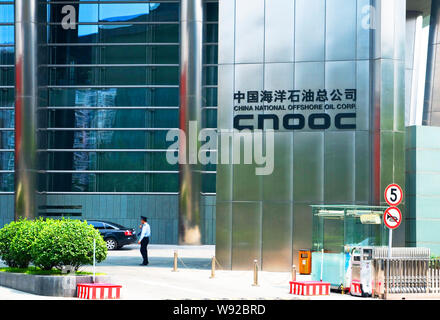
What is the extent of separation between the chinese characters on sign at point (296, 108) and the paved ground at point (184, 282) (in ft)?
16.4

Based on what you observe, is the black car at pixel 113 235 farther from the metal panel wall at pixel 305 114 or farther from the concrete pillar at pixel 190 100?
the metal panel wall at pixel 305 114

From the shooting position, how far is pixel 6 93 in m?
43.2

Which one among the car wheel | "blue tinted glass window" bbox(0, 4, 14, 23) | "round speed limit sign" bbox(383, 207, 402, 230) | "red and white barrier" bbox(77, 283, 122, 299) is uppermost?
"blue tinted glass window" bbox(0, 4, 14, 23)

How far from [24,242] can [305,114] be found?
34.1 ft

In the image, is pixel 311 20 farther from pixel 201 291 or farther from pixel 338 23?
pixel 201 291

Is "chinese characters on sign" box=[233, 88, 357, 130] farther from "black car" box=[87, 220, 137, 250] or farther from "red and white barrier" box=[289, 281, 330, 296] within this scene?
"black car" box=[87, 220, 137, 250]

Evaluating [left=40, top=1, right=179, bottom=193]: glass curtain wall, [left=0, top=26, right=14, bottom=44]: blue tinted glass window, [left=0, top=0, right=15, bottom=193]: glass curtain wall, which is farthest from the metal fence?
[left=0, top=26, right=14, bottom=44]: blue tinted glass window

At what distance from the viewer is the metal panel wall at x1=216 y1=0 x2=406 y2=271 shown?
24.4 metres

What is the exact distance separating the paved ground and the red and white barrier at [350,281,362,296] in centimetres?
37

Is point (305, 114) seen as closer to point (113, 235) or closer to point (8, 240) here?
point (8, 240)

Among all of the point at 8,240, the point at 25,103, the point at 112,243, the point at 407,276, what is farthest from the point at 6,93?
the point at 407,276

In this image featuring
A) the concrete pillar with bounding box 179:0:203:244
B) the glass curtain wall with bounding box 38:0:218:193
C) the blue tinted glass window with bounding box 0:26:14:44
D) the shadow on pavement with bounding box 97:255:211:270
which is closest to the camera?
the shadow on pavement with bounding box 97:255:211:270

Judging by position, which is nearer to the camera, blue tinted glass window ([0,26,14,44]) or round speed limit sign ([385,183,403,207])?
round speed limit sign ([385,183,403,207])

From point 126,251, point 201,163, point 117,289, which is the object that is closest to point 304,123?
point 117,289
